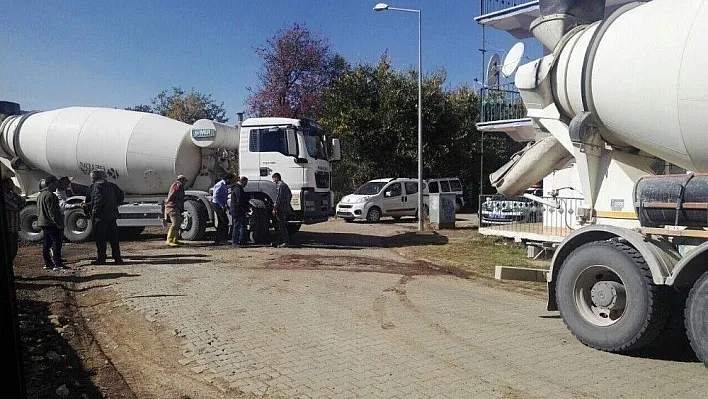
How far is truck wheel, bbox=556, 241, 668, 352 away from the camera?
17.4ft

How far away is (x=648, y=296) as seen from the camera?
5262 millimetres

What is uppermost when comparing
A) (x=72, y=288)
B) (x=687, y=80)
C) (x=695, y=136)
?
(x=687, y=80)

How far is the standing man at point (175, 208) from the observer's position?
536 inches

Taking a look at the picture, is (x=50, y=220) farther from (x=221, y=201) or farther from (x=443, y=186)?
(x=443, y=186)

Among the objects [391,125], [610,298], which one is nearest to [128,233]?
[610,298]

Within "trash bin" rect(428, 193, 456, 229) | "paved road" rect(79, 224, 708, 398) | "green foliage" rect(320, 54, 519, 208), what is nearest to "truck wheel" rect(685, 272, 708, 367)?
"paved road" rect(79, 224, 708, 398)

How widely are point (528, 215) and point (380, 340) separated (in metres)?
10.7

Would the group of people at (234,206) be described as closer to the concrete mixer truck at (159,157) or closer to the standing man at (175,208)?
the standing man at (175,208)

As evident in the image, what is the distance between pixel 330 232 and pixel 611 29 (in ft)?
42.9

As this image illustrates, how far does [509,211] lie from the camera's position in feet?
57.1

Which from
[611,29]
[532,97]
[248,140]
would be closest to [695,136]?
[611,29]

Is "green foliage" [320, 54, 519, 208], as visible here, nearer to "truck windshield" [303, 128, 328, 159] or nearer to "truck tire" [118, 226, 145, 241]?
"truck windshield" [303, 128, 328, 159]

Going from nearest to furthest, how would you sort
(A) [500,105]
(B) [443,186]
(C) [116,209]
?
(C) [116,209], (A) [500,105], (B) [443,186]

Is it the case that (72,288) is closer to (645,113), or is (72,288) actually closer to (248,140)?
(248,140)
